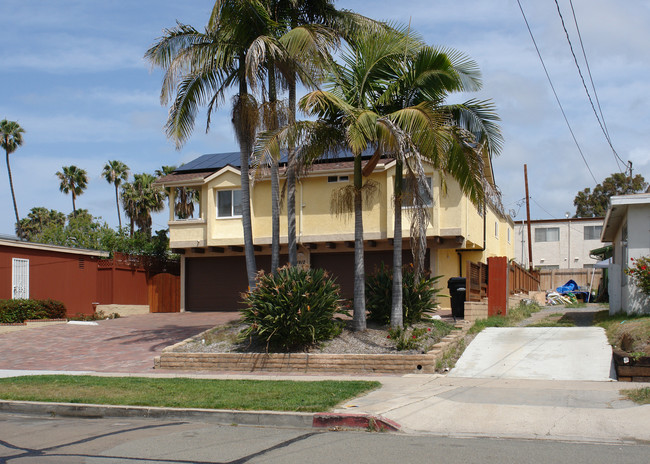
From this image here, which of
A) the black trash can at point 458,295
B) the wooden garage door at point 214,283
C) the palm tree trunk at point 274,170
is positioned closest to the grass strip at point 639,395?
the black trash can at point 458,295

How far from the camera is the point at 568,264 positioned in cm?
4681

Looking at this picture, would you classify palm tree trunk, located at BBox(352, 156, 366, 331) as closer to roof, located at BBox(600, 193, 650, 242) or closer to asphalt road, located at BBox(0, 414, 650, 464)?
asphalt road, located at BBox(0, 414, 650, 464)

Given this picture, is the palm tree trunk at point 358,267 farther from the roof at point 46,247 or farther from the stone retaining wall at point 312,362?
the roof at point 46,247

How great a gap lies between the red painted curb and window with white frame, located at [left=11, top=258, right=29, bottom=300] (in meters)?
18.9

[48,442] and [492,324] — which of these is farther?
[492,324]

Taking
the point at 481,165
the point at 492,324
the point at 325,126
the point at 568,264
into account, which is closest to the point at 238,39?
the point at 325,126

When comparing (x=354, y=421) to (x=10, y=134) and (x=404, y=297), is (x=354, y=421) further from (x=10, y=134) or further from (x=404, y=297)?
(x=10, y=134)

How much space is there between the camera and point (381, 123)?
1440 centimetres

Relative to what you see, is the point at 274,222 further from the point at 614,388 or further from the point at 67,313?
the point at 67,313

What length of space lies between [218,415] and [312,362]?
445 centimetres

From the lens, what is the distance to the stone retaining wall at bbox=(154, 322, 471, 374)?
13266mm

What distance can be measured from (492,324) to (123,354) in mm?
9528

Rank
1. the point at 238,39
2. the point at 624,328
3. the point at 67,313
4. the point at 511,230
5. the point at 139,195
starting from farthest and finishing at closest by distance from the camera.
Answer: the point at 139,195 < the point at 511,230 < the point at 67,313 < the point at 238,39 < the point at 624,328

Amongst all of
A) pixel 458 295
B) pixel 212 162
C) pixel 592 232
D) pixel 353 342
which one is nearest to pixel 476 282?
pixel 458 295
